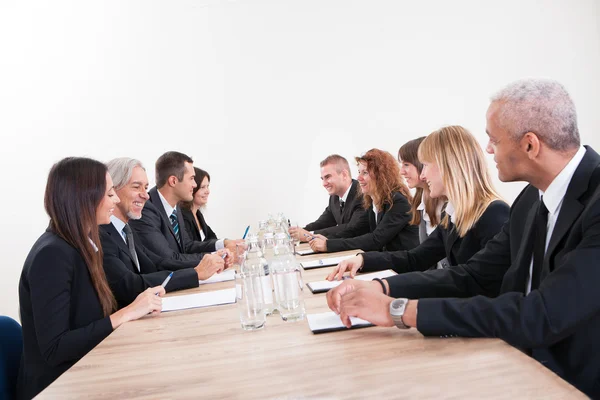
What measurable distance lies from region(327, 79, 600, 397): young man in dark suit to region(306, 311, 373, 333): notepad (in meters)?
0.05

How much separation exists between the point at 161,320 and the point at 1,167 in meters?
4.76

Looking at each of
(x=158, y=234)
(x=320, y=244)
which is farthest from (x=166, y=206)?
(x=320, y=244)

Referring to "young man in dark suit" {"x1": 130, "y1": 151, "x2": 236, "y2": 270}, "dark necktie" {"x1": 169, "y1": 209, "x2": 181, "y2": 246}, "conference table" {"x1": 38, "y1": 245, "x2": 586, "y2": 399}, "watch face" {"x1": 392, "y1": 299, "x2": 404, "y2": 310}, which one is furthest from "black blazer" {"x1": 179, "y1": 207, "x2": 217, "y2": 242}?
"watch face" {"x1": 392, "y1": 299, "x2": 404, "y2": 310}

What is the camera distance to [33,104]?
226 inches

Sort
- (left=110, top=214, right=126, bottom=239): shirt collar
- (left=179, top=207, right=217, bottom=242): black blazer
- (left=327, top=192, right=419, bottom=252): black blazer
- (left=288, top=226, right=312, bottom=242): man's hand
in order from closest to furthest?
1. (left=110, top=214, right=126, bottom=239): shirt collar
2. (left=327, top=192, right=419, bottom=252): black blazer
3. (left=288, top=226, right=312, bottom=242): man's hand
4. (left=179, top=207, right=217, bottom=242): black blazer

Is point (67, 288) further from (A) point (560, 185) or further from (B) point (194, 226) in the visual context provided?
(B) point (194, 226)

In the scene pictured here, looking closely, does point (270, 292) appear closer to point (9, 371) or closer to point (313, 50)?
point (9, 371)

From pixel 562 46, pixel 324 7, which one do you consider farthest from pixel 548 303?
pixel 562 46

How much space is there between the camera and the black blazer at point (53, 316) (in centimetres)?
179

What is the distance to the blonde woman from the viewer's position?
227 centimetres

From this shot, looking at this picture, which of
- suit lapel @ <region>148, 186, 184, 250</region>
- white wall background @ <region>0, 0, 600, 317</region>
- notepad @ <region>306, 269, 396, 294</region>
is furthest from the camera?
white wall background @ <region>0, 0, 600, 317</region>

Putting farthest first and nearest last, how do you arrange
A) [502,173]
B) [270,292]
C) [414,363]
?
[270,292], [502,173], [414,363]

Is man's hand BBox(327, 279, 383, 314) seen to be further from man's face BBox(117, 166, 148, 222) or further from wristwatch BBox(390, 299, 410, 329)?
man's face BBox(117, 166, 148, 222)

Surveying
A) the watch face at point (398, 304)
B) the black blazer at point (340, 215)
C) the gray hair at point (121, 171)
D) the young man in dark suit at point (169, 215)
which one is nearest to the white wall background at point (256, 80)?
the black blazer at point (340, 215)
